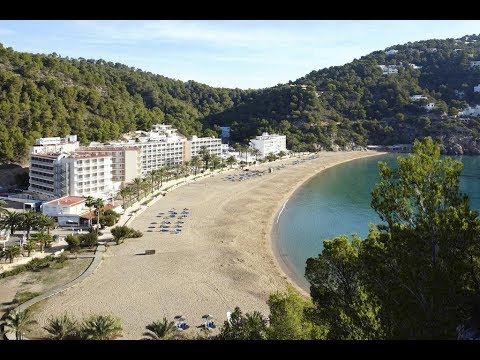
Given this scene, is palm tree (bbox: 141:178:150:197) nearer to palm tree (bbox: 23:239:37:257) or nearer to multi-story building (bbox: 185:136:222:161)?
multi-story building (bbox: 185:136:222:161)

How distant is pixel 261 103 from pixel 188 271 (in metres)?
74.0

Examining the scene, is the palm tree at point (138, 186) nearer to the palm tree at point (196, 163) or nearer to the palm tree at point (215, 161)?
the palm tree at point (196, 163)

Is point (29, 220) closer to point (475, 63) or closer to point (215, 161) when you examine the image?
point (215, 161)

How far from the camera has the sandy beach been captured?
1589 cm

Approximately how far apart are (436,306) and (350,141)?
76.3 meters

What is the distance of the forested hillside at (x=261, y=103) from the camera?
47.5 meters

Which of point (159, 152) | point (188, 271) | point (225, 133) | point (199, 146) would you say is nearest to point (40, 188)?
point (159, 152)

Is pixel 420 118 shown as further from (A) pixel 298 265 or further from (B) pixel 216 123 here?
(A) pixel 298 265

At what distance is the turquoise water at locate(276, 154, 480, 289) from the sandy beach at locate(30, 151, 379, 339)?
114cm

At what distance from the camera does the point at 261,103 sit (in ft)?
299
